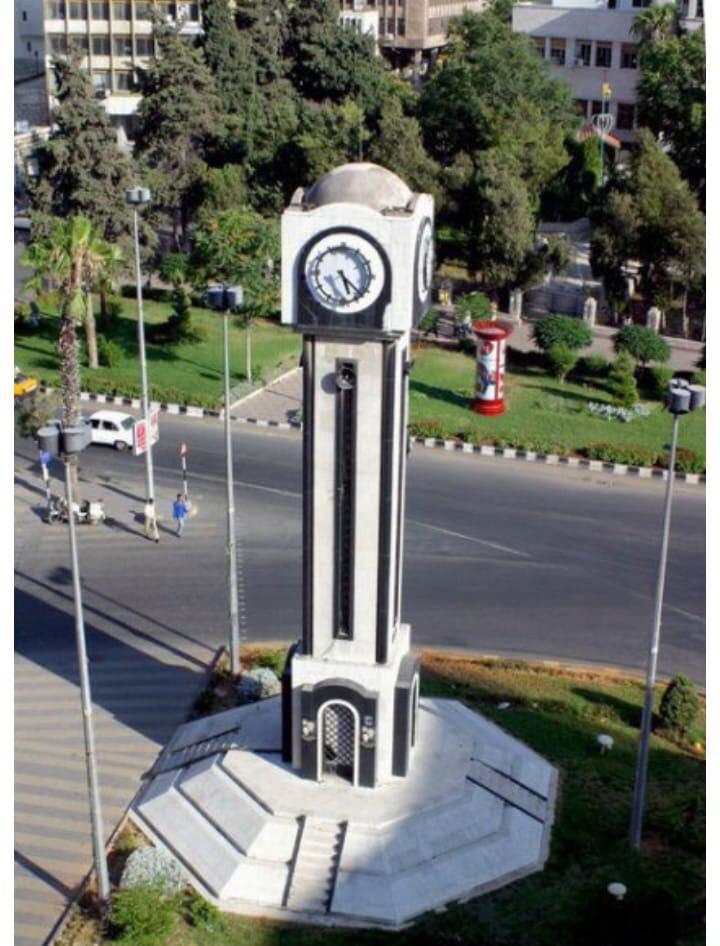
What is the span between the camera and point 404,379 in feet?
92.9

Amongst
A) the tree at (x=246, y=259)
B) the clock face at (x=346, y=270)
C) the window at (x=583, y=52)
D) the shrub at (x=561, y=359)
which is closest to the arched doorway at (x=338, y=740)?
the clock face at (x=346, y=270)

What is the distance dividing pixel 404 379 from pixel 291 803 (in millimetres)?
9979

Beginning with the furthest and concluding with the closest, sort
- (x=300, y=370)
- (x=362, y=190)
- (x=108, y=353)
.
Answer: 1. (x=300, y=370)
2. (x=108, y=353)
3. (x=362, y=190)

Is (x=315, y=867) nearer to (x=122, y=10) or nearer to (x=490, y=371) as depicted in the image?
(x=490, y=371)

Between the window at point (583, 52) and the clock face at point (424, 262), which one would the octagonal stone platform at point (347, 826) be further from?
the window at point (583, 52)

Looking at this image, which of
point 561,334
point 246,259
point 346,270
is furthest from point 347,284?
point 561,334

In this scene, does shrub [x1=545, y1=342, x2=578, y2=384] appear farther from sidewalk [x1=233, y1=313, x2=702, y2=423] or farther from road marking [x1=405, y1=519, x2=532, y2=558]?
road marking [x1=405, y1=519, x2=532, y2=558]

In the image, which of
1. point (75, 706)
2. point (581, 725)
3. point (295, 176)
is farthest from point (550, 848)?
point (295, 176)

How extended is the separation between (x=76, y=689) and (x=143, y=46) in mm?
82172

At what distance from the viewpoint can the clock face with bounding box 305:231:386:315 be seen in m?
26.7

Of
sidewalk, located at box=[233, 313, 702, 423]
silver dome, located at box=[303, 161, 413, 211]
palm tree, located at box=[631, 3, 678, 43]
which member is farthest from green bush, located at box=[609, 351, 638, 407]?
palm tree, located at box=[631, 3, 678, 43]

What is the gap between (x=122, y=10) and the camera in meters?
105

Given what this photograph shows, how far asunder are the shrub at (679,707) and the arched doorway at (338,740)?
30.4ft

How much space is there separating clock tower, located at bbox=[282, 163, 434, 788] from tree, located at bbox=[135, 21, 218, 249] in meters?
52.3
